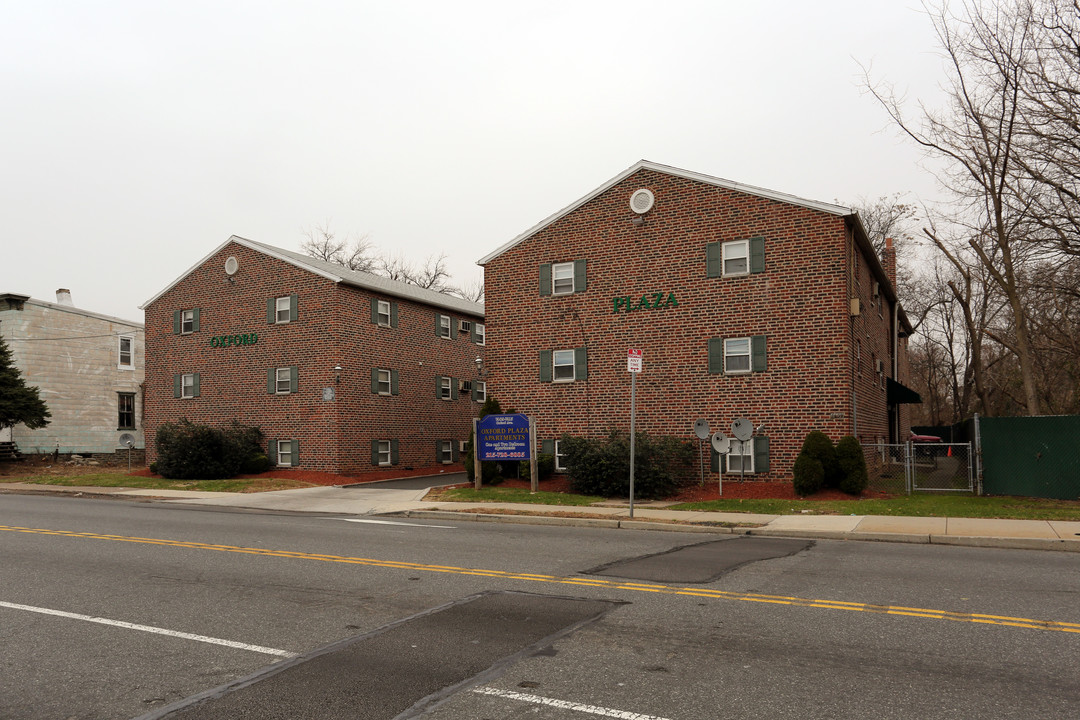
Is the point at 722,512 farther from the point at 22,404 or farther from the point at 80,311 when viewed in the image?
the point at 80,311

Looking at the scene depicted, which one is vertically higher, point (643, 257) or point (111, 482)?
point (643, 257)

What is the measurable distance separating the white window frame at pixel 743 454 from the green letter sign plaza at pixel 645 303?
13.8 ft

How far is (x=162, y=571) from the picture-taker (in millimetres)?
9875

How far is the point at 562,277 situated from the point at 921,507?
12.0m

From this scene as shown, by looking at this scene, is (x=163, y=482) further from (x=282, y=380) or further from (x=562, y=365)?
(x=562, y=365)

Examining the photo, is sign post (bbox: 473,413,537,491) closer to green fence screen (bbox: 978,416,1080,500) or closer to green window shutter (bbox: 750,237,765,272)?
green window shutter (bbox: 750,237,765,272)

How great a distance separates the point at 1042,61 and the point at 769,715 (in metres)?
21.8

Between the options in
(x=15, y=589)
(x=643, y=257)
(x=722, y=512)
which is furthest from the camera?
(x=643, y=257)

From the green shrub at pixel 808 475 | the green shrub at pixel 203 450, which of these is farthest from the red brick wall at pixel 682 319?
the green shrub at pixel 203 450

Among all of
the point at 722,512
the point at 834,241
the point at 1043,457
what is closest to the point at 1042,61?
the point at 834,241

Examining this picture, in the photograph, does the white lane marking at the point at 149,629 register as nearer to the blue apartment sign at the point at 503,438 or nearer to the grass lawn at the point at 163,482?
the blue apartment sign at the point at 503,438

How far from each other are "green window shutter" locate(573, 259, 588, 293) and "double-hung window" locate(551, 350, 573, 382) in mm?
1900

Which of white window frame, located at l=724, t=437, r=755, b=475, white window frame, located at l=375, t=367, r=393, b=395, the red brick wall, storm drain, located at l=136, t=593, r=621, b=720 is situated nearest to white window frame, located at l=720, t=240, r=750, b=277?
the red brick wall

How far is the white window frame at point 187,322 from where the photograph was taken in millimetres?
32875
